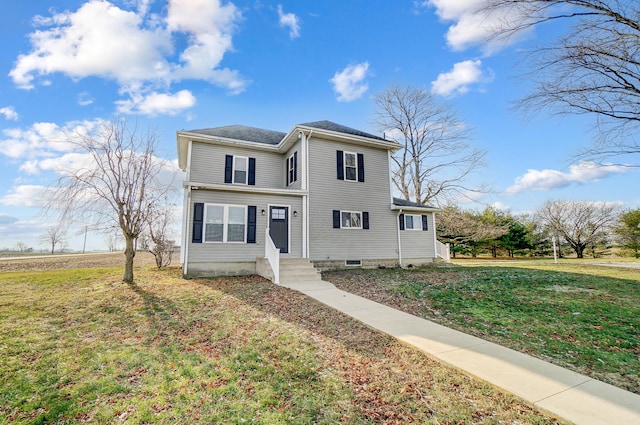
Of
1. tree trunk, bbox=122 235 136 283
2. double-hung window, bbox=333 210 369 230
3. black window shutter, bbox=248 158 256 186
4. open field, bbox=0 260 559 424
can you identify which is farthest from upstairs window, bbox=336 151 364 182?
tree trunk, bbox=122 235 136 283

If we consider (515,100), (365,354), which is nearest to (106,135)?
(365,354)

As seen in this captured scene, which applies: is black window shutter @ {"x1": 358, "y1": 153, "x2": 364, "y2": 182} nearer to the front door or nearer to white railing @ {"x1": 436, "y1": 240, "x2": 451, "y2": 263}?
the front door

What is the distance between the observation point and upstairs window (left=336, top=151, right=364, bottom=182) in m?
13.2

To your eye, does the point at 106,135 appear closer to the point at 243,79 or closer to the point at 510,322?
the point at 243,79

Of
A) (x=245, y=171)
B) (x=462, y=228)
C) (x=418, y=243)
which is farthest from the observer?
(x=462, y=228)

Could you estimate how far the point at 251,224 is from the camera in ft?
37.1

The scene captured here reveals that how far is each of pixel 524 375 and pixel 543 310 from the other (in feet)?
12.9

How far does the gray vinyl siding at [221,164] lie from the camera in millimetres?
12531

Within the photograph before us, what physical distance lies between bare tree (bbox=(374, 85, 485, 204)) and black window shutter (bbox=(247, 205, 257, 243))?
1606 centimetres

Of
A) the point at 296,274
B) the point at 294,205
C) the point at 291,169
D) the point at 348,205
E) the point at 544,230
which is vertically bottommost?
the point at 296,274

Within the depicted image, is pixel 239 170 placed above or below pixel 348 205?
above

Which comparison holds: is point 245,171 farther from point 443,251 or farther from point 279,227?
point 443,251

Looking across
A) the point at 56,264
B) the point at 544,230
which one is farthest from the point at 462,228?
the point at 56,264

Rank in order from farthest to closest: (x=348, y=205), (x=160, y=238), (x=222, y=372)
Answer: (x=160, y=238) → (x=348, y=205) → (x=222, y=372)
